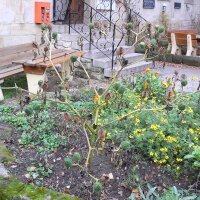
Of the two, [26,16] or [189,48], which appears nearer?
[26,16]

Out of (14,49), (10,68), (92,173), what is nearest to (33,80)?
(10,68)

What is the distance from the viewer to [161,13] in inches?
537

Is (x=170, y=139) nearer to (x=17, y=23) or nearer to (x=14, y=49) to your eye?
(x=14, y=49)

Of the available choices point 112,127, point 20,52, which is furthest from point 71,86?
point 112,127

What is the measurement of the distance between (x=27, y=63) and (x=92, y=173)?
311 centimetres

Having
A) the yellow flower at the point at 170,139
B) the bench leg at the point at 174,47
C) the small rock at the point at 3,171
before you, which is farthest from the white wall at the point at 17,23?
the yellow flower at the point at 170,139

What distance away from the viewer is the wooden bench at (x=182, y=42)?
1127 cm

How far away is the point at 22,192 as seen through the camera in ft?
10.8

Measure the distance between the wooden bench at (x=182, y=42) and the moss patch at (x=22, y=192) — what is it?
8.64 meters

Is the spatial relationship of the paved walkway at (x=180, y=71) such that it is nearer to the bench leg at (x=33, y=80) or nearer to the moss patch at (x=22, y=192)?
the bench leg at (x=33, y=80)

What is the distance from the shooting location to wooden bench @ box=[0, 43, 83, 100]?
253 inches

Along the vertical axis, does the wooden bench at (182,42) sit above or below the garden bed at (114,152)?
above

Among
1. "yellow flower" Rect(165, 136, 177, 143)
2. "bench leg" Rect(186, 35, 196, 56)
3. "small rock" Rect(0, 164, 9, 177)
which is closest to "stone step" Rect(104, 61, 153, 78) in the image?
"bench leg" Rect(186, 35, 196, 56)

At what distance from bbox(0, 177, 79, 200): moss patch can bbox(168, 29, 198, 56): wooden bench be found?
28.4 ft
